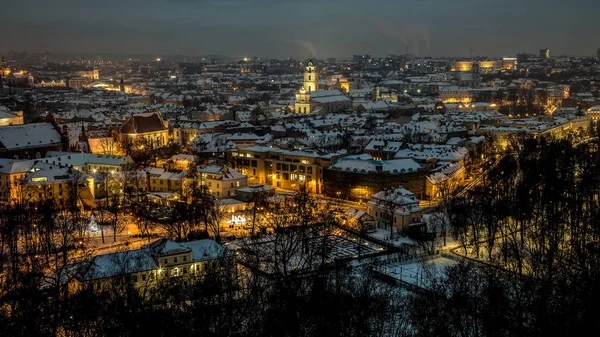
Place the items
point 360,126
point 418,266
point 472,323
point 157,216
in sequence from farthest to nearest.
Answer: point 360,126, point 157,216, point 418,266, point 472,323

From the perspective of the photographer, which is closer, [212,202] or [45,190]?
[212,202]

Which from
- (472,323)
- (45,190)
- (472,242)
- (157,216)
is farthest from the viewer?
(45,190)

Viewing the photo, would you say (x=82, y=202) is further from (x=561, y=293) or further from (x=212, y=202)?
Result: (x=561, y=293)

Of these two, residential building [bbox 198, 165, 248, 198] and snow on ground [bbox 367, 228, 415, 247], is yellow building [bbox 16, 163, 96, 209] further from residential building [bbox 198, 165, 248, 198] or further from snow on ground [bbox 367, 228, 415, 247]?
snow on ground [bbox 367, 228, 415, 247]

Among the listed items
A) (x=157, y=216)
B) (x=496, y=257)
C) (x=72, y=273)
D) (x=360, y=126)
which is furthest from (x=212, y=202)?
(x=360, y=126)

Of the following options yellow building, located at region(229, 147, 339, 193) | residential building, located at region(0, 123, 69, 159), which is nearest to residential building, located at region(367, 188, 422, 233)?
yellow building, located at region(229, 147, 339, 193)

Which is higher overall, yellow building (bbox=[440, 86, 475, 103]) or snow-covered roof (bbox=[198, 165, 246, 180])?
yellow building (bbox=[440, 86, 475, 103])

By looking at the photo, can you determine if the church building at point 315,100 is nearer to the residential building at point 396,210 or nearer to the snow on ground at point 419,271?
the residential building at point 396,210

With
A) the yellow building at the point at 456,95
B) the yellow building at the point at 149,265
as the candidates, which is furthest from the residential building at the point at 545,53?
the yellow building at the point at 149,265

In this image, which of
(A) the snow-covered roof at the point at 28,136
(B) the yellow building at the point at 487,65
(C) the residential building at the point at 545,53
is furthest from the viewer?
(C) the residential building at the point at 545,53
